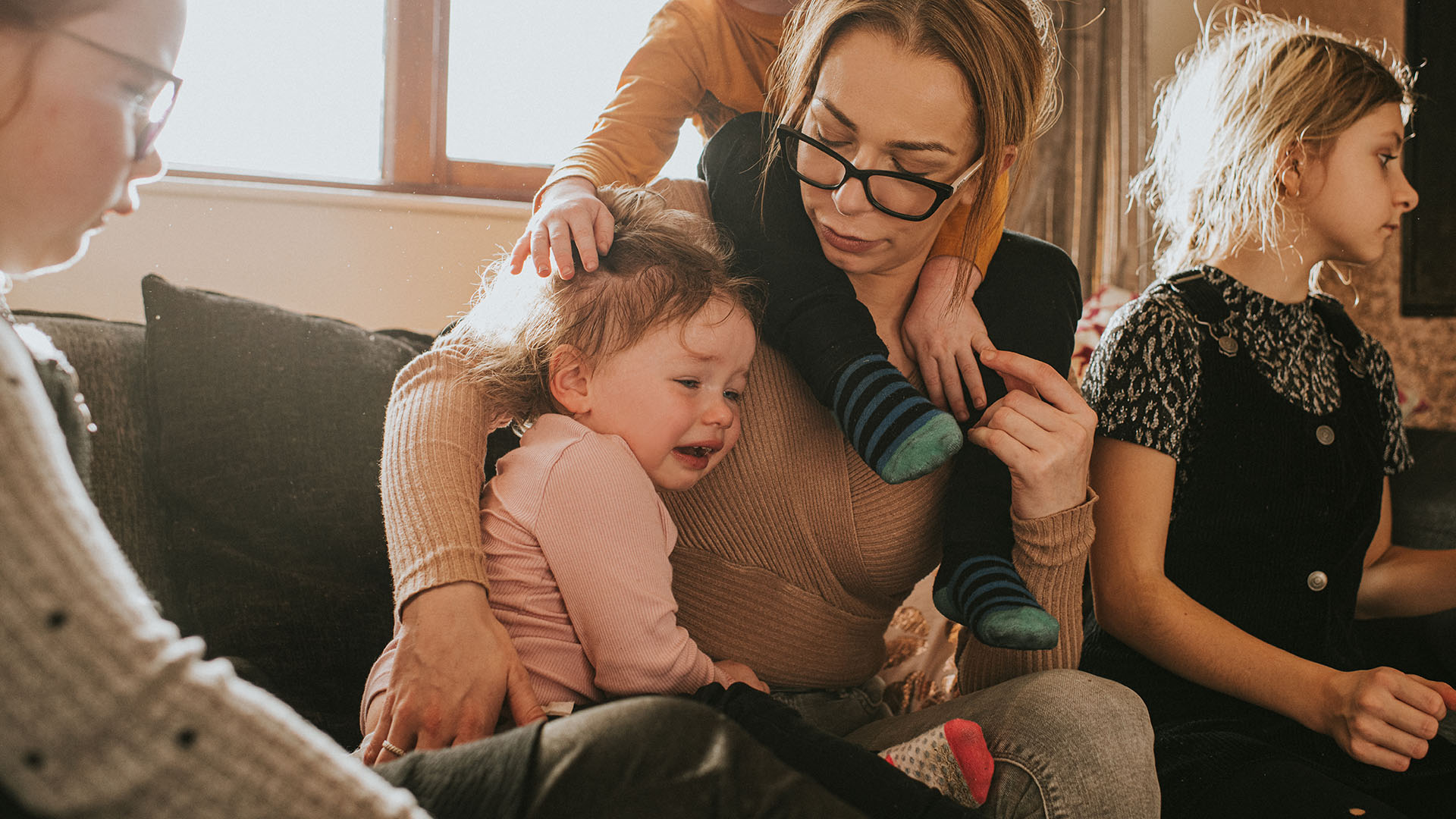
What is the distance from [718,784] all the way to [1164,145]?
135cm

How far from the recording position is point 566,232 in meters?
0.93

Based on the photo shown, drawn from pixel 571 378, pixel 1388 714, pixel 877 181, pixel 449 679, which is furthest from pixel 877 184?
pixel 1388 714

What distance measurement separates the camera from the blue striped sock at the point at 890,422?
852 millimetres

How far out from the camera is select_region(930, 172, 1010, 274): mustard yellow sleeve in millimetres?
1113

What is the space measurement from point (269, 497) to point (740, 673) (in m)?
0.61

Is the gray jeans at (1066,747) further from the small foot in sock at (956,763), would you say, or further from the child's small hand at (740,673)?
the child's small hand at (740,673)

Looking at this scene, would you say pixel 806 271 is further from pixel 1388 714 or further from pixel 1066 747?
pixel 1388 714

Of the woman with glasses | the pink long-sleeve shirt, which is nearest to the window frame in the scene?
the woman with glasses

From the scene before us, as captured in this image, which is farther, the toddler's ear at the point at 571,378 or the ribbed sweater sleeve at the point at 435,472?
the toddler's ear at the point at 571,378

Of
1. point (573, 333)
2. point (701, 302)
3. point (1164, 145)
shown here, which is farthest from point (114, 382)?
point (1164, 145)

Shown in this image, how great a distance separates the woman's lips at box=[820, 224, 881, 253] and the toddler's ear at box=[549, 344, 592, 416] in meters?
0.29

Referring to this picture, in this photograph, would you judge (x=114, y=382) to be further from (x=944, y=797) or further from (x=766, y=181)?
(x=944, y=797)

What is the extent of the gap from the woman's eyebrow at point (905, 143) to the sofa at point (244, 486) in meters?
0.71

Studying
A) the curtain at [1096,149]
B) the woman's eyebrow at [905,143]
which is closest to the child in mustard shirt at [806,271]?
the woman's eyebrow at [905,143]
